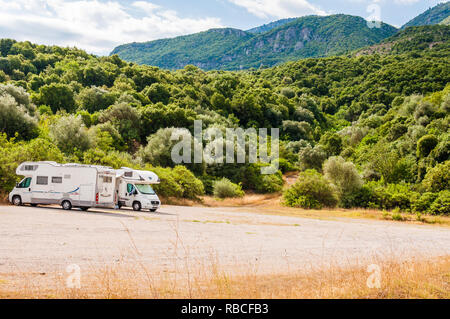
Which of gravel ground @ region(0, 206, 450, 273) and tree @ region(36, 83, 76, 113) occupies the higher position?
tree @ region(36, 83, 76, 113)

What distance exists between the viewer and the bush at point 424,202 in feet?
126

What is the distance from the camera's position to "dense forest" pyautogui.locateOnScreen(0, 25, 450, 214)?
4081 cm

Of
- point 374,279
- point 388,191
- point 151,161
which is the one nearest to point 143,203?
point 374,279

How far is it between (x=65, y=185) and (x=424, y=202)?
33.9m

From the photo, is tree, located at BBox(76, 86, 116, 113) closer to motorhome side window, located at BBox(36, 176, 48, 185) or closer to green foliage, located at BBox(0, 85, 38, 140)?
green foliage, located at BBox(0, 85, 38, 140)

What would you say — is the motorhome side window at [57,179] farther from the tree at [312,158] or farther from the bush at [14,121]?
the tree at [312,158]

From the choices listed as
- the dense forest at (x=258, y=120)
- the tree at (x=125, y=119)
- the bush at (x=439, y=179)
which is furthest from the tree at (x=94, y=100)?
the bush at (x=439, y=179)

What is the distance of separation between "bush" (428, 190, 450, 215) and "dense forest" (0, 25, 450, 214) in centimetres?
24

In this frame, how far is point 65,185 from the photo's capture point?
73.6 feet

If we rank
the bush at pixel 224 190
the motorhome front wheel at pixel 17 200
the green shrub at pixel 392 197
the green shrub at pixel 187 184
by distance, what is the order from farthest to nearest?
the bush at pixel 224 190 < the green shrub at pixel 392 197 < the green shrub at pixel 187 184 < the motorhome front wheel at pixel 17 200

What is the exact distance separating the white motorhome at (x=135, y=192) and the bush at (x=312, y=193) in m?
19.0

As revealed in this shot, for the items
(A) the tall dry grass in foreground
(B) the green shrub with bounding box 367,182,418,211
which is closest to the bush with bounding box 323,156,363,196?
(B) the green shrub with bounding box 367,182,418,211

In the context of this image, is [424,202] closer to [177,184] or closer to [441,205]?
[441,205]

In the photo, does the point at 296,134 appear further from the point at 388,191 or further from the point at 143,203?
the point at 143,203
